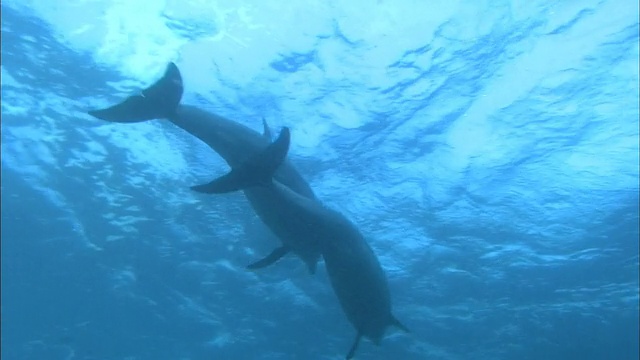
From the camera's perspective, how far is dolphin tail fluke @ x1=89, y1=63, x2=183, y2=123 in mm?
8070

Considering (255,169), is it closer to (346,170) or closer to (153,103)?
(153,103)

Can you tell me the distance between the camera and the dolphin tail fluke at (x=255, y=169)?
6.94 meters

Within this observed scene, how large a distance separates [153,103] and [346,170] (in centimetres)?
727

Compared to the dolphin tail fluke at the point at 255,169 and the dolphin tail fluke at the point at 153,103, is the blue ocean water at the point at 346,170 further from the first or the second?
the dolphin tail fluke at the point at 255,169

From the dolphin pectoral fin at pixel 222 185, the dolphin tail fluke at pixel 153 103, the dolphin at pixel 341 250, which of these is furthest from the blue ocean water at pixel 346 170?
the dolphin pectoral fin at pixel 222 185

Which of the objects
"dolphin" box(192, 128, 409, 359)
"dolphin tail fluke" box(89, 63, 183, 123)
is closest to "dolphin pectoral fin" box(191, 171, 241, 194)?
"dolphin" box(192, 128, 409, 359)

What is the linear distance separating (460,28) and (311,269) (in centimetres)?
560

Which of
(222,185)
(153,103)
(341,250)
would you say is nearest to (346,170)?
(341,250)

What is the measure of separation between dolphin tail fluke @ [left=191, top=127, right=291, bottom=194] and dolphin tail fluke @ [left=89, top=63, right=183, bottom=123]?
75.0 inches

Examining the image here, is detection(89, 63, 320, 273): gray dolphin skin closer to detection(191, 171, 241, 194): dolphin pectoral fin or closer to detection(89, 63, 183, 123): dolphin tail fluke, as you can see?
detection(89, 63, 183, 123): dolphin tail fluke

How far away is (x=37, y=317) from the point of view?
24578 mm

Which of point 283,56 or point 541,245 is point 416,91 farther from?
point 541,245

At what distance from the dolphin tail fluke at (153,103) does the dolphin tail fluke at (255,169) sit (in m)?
1.90

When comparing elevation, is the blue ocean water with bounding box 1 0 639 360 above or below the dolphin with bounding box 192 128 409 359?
above
